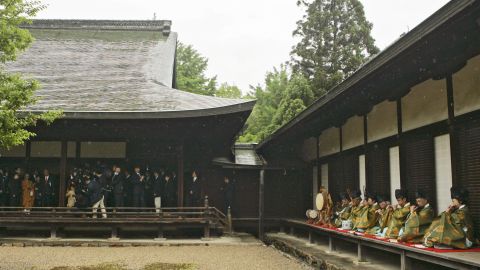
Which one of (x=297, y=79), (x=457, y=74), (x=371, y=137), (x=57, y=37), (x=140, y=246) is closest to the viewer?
(x=457, y=74)

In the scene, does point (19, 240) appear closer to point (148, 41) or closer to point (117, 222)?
point (117, 222)

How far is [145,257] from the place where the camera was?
10.6 metres

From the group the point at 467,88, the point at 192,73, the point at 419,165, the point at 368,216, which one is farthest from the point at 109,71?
the point at 192,73

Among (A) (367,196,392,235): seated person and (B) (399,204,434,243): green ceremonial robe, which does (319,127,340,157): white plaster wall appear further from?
(B) (399,204,434,243): green ceremonial robe

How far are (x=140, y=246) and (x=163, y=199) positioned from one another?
298cm

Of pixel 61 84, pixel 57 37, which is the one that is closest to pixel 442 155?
pixel 61 84

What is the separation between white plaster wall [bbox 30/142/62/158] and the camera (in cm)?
1531

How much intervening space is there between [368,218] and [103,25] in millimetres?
18743

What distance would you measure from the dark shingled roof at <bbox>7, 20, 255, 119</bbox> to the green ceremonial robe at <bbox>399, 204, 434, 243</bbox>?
621 centimetres

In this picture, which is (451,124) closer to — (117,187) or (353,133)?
(353,133)

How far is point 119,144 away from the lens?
1555cm

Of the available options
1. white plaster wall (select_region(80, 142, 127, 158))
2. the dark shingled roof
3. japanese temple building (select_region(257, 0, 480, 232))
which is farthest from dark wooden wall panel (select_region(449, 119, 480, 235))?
white plaster wall (select_region(80, 142, 127, 158))

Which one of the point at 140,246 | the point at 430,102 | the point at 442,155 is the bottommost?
the point at 140,246

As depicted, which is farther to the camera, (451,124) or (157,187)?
(157,187)
